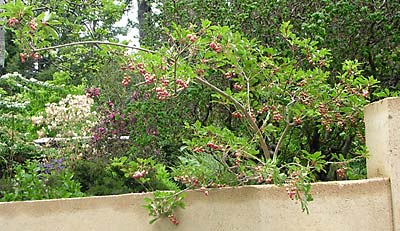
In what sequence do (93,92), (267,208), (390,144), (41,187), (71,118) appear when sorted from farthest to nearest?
1. (93,92)
2. (71,118)
3. (41,187)
4. (267,208)
5. (390,144)

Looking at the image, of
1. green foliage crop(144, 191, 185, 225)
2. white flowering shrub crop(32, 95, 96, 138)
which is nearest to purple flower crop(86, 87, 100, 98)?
white flowering shrub crop(32, 95, 96, 138)

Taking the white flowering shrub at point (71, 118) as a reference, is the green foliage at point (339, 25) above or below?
above

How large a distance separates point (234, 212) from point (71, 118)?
413 centimetres

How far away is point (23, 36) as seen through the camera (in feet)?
11.3

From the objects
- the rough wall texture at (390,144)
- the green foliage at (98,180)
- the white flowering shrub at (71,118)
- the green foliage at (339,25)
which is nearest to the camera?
the rough wall texture at (390,144)

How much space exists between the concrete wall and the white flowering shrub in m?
3.24

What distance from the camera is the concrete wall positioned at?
3.39 meters

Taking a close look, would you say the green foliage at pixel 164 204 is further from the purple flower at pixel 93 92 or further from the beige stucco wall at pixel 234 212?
the purple flower at pixel 93 92

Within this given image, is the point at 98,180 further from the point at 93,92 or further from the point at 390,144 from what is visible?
the point at 93,92

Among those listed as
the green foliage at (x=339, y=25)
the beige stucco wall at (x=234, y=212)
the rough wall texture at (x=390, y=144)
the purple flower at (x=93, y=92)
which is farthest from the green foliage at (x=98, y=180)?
the purple flower at (x=93, y=92)

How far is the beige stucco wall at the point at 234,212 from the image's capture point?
3416 millimetres

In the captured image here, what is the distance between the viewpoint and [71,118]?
718 centimetres

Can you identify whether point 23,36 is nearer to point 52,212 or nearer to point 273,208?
point 52,212

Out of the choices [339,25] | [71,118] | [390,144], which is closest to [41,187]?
[390,144]
